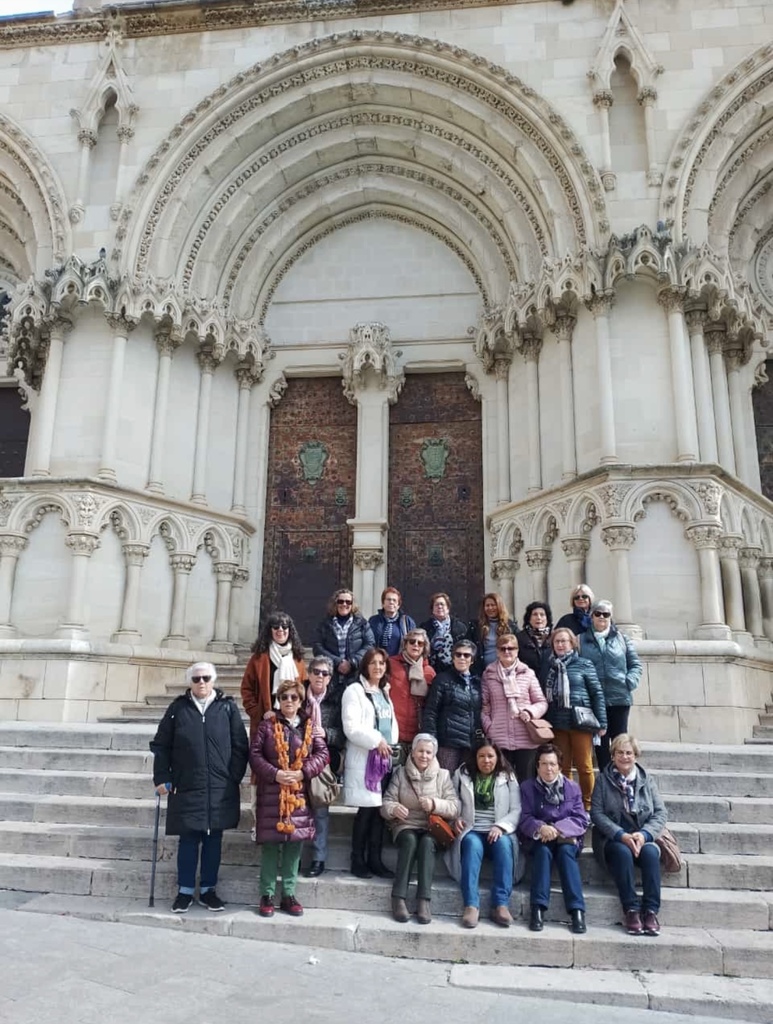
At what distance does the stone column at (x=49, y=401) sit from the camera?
1030cm

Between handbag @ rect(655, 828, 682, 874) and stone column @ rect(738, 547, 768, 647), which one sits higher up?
stone column @ rect(738, 547, 768, 647)

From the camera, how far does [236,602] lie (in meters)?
11.2

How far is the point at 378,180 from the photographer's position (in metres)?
12.4

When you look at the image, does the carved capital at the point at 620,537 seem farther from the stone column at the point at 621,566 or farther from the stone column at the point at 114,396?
the stone column at the point at 114,396

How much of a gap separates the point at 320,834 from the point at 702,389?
7.07 m

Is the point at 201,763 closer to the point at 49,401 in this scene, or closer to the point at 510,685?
the point at 510,685

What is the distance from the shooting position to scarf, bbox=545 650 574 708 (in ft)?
19.0

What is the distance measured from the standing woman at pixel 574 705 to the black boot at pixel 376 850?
1.42 meters

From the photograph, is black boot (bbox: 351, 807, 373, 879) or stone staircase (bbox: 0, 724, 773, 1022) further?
black boot (bbox: 351, 807, 373, 879)

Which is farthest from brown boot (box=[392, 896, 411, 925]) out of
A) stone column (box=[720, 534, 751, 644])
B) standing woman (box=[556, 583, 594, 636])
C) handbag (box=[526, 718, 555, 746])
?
stone column (box=[720, 534, 751, 644])

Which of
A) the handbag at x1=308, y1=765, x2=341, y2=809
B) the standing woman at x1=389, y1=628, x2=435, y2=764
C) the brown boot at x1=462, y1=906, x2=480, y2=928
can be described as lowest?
the brown boot at x1=462, y1=906, x2=480, y2=928

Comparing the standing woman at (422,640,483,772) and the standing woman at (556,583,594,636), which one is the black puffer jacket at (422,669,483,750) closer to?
the standing woman at (422,640,483,772)

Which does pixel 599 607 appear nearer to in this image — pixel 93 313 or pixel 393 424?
pixel 393 424

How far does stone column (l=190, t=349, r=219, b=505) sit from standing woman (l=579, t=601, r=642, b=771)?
6.38m
